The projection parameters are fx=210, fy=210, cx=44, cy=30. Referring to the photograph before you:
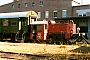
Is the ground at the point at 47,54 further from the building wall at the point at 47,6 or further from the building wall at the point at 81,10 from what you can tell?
the building wall at the point at 47,6

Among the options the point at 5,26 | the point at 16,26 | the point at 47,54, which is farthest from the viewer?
the point at 5,26

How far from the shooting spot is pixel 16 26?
87.4ft

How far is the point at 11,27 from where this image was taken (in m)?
27.1

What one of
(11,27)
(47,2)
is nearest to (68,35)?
(11,27)

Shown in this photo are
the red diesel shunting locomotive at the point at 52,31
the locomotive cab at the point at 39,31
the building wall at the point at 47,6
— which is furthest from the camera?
the building wall at the point at 47,6

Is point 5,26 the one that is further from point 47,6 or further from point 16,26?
point 47,6

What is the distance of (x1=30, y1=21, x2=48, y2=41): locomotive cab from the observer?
959 inches

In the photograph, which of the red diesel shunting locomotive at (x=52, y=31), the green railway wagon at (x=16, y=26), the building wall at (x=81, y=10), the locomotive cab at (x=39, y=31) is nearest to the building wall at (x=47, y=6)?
the building wall at (x=81, y=10)

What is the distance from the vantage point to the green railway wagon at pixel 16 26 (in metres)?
25.9

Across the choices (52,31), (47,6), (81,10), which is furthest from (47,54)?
(47,6)

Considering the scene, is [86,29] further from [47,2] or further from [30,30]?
[47,2]

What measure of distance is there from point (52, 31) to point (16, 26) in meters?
5.05

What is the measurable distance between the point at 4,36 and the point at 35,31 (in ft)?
15.9

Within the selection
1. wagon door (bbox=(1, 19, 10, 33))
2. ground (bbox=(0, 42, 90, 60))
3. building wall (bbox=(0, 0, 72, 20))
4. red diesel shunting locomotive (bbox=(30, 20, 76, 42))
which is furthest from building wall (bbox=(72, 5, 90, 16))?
ground (bbox=(0, 42, 90, 60))
